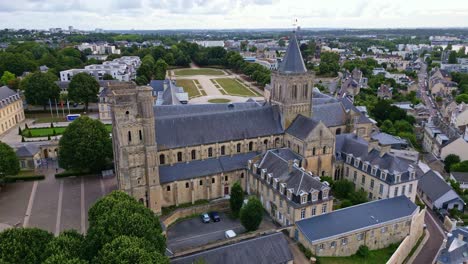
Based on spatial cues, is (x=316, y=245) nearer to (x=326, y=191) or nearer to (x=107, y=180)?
(x=326, y=191)

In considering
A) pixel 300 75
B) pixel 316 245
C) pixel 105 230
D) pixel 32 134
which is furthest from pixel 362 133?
pixel 32 134

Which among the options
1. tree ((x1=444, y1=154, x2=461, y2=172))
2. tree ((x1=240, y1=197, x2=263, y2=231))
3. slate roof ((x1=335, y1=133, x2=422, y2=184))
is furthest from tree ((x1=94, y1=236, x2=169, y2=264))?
tree ((x1=444, y1=154, x2=461, y2=172))

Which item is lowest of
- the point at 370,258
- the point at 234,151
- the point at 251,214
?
the point at 370,258

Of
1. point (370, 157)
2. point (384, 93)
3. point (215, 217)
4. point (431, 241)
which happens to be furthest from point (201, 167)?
point (384, 93)

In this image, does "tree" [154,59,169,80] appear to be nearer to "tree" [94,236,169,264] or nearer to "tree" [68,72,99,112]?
"tree" [68,72,99,112]

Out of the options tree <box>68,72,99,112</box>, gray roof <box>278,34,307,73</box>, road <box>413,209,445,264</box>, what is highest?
gray roof <box>278,34,307,73</box>

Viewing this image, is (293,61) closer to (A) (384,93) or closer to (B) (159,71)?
(A) (384,93)
